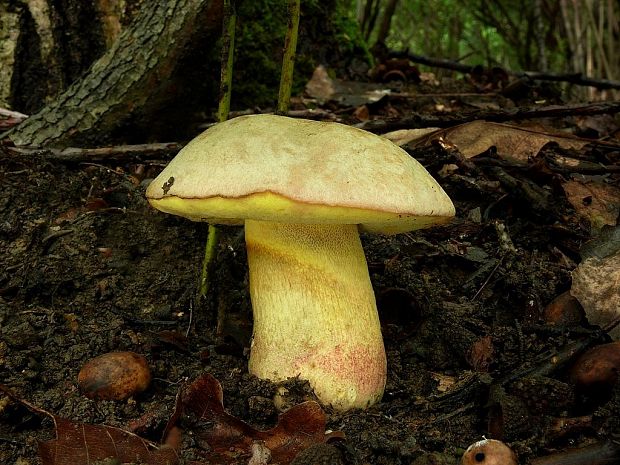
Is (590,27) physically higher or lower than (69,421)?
higher

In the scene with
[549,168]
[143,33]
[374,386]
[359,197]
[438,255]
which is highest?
[143,33]

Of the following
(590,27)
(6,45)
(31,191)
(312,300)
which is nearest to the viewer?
(312,300)

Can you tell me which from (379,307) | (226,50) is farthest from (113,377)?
(226,50)

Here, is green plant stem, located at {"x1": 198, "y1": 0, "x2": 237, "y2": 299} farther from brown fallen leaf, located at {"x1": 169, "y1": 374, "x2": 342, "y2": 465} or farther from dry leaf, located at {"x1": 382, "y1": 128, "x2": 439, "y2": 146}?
dry leaf, located at {"x1": 382, "y1": 128, "x2": 439, "y2": 146}

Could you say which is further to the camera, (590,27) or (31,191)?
(590,27)

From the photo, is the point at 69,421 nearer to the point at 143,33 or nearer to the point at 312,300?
the point at 312,300

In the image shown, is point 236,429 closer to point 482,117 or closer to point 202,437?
point 202,437

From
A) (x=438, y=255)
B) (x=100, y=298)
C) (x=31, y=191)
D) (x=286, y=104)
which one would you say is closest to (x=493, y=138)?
(x=438, y=255)
